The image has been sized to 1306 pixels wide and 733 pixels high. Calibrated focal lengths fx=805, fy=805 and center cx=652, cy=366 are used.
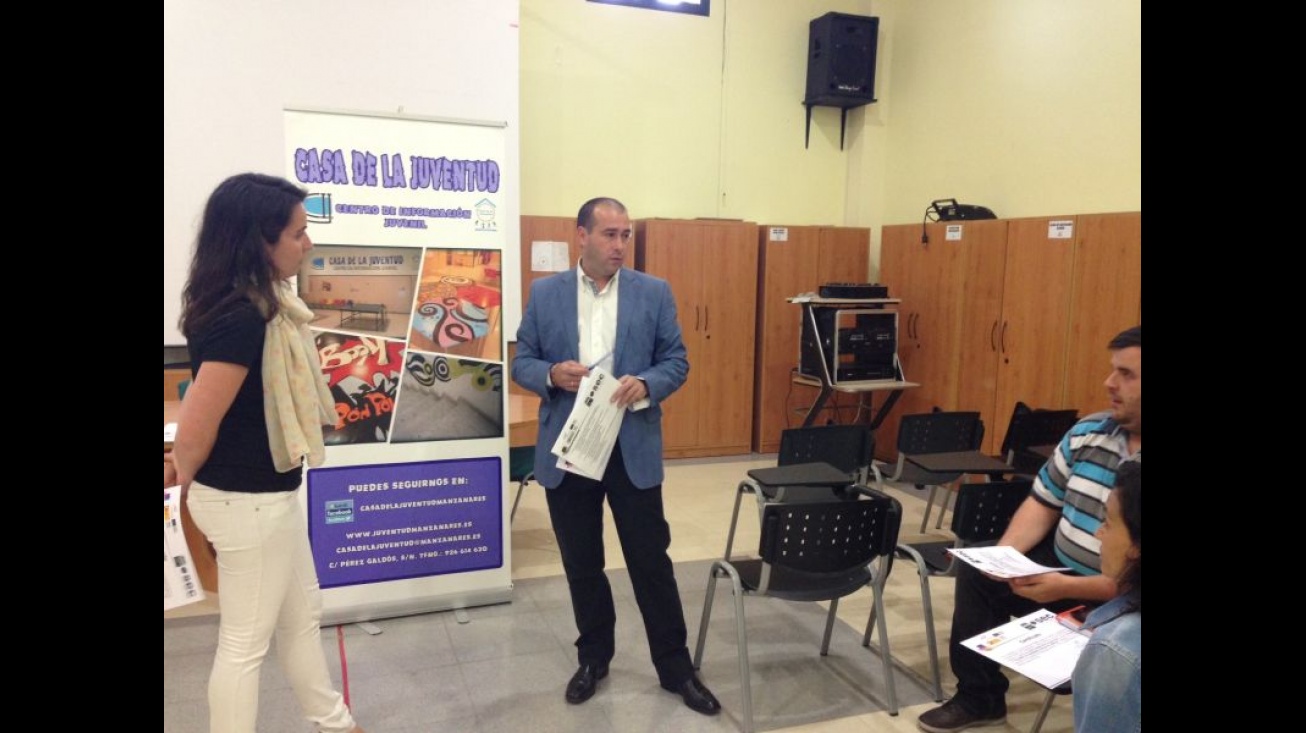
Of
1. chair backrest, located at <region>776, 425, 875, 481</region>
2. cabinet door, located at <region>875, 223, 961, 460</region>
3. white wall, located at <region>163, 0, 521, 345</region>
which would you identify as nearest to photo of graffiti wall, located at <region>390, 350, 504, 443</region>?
white wall, located at <region>163, 0, 521, 345</region>

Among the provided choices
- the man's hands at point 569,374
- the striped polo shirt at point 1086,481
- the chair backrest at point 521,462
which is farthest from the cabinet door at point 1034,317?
the man's hands at point 569,374

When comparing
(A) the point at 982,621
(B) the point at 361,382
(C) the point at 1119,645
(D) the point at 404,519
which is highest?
(B) the point at 361,382

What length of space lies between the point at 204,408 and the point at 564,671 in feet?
5.44

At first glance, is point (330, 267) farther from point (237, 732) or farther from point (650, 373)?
point (237, 732)

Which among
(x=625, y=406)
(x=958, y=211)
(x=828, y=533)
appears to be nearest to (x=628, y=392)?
(x=625, y=406)

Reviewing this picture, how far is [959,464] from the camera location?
10.2ft

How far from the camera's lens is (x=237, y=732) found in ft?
6.11

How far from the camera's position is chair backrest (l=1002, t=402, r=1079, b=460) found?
382 cm

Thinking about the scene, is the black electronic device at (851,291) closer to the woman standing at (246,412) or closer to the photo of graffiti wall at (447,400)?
the photo of graffiti wall at (447,400)

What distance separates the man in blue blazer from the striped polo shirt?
3.85 ft

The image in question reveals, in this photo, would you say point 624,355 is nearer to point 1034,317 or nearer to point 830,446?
point 830,446

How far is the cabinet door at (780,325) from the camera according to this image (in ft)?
20.5
